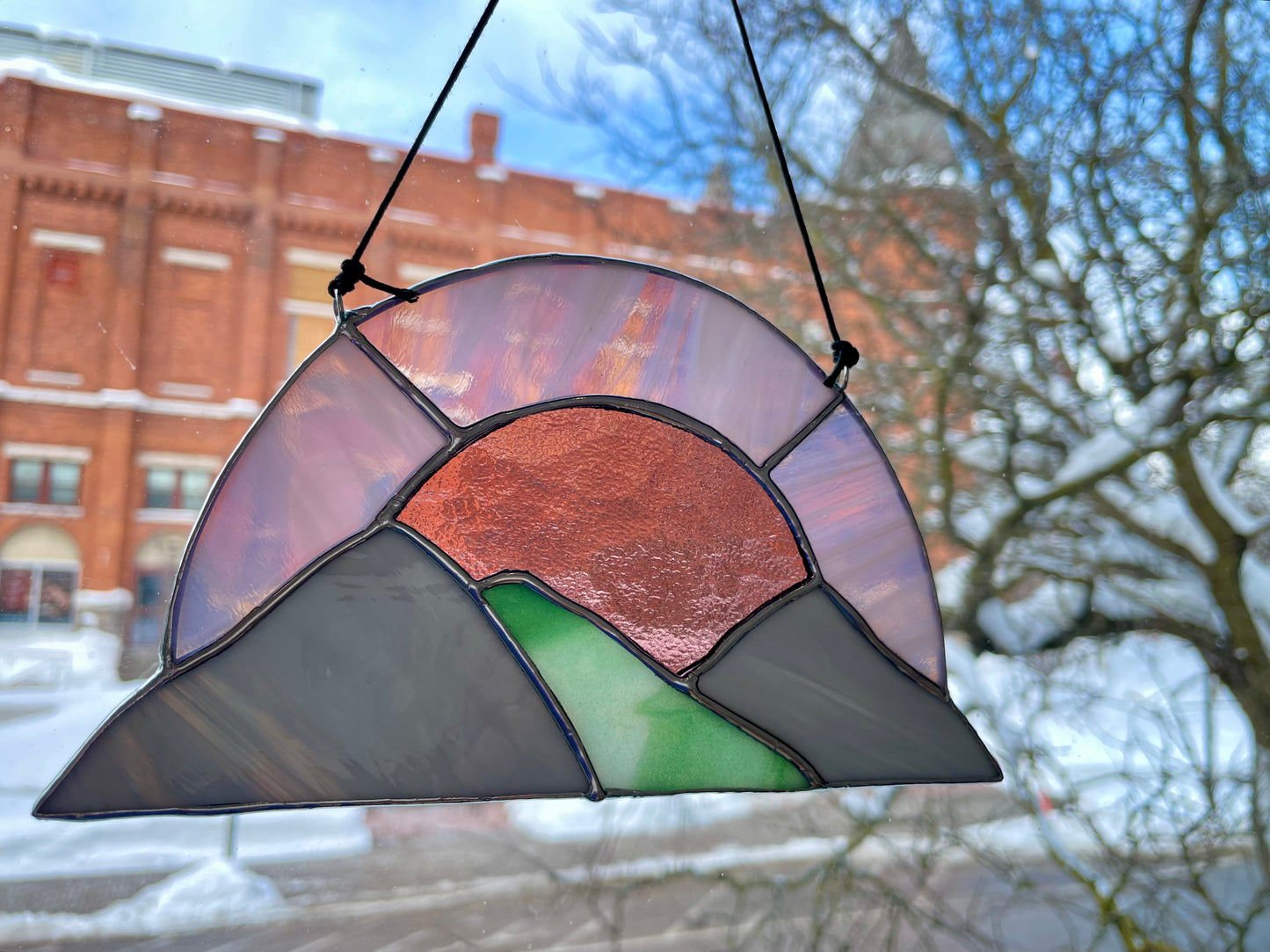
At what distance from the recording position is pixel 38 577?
124 centimetres

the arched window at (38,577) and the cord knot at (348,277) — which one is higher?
the cord knot at (348,277)

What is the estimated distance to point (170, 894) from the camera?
129cm

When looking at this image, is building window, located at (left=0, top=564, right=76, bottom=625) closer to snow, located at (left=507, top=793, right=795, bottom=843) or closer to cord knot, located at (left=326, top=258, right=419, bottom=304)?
snow, located at (left=507, top=793, right=795, bottom=843)

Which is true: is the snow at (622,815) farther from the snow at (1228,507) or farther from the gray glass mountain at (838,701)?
the snow at (1228,507)

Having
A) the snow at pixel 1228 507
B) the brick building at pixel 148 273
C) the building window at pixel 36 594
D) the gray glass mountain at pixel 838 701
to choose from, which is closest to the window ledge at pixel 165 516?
the brick building at pixel 148 273

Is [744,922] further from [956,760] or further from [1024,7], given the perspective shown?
[1024,7]

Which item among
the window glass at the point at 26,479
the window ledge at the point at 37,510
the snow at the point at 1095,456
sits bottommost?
the window ledge at the point at 37,510

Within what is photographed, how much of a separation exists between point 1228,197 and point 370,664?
2.02 metres

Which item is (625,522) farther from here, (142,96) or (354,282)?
(142,96)

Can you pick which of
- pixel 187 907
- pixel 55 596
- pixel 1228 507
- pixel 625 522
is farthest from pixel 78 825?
pixel 1228 507

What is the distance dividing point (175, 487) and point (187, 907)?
0.63 m

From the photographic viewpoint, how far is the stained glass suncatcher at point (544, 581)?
21.5 inches

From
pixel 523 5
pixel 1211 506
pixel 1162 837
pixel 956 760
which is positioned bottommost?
pixel 1162 837

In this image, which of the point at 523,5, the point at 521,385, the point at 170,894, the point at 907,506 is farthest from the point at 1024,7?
the point at 170,894
